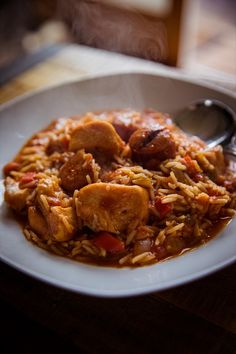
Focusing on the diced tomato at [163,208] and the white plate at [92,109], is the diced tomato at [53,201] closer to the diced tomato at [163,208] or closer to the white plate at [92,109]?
the white plate at [92,109]

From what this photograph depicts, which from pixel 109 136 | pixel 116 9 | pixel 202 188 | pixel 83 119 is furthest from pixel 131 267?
pixel 116 9

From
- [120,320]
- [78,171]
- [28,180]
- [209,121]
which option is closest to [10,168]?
[28,180]

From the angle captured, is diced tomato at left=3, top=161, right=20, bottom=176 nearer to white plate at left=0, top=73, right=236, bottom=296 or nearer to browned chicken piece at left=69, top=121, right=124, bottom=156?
white plate at left=0, top=73, right=236, bottom=296

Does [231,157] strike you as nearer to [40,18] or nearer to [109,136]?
[109,136]

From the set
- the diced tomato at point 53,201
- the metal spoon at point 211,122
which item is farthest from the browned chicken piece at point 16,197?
the metal spoon at point 211,122

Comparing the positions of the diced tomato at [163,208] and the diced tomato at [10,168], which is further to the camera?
the diced tomato at [10,168]

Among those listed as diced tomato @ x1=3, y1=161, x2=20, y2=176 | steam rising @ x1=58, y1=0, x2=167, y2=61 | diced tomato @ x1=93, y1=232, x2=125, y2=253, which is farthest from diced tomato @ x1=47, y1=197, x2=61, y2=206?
steam rising @ x1=58, y1=0, x2=167, y2=61
